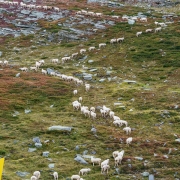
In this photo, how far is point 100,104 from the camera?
30.8 metres

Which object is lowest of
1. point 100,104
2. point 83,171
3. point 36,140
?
point 100,104

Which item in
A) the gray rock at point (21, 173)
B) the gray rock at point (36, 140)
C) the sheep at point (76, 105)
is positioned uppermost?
the gray rock at point (21, 173)

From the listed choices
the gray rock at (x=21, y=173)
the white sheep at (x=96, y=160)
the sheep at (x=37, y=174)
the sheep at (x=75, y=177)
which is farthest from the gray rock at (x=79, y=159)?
the gray rock at (x=21, y=173)

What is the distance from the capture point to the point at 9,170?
62.7ft

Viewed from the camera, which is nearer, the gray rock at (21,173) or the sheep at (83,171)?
the gray rock at (21,173)

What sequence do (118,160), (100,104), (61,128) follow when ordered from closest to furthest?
1. (118,160)
2. (61,128)
3. (100,104)

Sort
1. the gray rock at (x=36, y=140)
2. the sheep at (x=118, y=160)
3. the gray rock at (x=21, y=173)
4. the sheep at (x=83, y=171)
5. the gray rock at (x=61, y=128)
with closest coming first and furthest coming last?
1. the gray rock at (x=21, y=173)
2. the sheep at (x=83, y=171)
3. the sheep at (x=118, y=160)
4. the gray rock at (x=36, y=140)
5. the gray rock at (x=61, y=128)

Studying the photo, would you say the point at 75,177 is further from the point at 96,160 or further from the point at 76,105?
the point at 76,105

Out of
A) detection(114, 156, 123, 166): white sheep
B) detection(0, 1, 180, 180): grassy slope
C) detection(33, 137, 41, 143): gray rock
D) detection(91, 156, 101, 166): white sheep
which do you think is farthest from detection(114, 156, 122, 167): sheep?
detection(33, 137, 41, 143): gray rock

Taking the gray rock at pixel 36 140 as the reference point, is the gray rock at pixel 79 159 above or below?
above

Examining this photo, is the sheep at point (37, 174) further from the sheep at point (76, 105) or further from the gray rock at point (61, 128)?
the sheep at point (76, 105)

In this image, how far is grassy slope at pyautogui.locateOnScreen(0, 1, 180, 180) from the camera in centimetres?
2031

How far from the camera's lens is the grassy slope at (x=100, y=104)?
66.6ft

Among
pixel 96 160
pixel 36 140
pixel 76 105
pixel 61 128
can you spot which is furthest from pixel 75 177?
pixel 76 105
